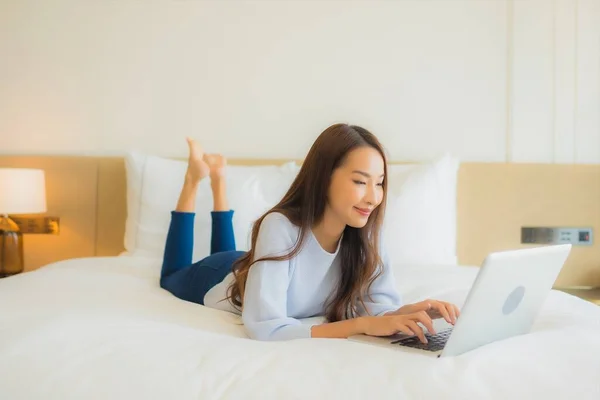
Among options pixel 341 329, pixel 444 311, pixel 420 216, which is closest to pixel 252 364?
pixel 341 329

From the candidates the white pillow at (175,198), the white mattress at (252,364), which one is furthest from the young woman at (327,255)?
the white pillow at (175,198)

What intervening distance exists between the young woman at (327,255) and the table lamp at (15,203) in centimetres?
128

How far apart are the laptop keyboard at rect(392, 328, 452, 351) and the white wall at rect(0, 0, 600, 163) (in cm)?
174

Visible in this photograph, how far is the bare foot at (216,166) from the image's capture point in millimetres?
2471

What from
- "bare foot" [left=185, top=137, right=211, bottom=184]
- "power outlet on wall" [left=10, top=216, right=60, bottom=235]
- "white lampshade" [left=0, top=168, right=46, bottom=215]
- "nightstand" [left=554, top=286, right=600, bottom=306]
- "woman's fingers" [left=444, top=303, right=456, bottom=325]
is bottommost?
"nightstand" [left=554, top=286, right=600, bottom=306]

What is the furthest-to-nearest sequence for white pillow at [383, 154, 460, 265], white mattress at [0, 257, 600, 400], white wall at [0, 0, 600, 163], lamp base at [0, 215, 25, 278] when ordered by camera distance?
white wall at [0, 0, 600, 163], lamp base at [0, 215, 25, 278], white pillow at [383, 154, 460, 265], white mattress at [0, 257, 600, 400]

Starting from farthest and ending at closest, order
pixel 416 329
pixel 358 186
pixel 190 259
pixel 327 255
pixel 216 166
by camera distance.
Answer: pixel 216 166 → pixel 190 259 → pixel 327 255 → pixel 358 186 → pixel 416 329

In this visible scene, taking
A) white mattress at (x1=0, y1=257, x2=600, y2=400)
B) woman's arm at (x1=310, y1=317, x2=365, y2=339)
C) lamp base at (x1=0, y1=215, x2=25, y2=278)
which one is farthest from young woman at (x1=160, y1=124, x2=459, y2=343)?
lamp base at (x1=0, y1=215, x2=25, y2=278)

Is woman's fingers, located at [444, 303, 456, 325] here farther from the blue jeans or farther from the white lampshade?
the white lampshade

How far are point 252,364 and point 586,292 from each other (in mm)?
2054

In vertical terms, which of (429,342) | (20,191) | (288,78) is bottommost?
(429,342)

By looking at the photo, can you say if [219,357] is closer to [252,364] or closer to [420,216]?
[252,364]

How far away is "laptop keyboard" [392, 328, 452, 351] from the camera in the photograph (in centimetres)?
132

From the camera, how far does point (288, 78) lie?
10.2ft
